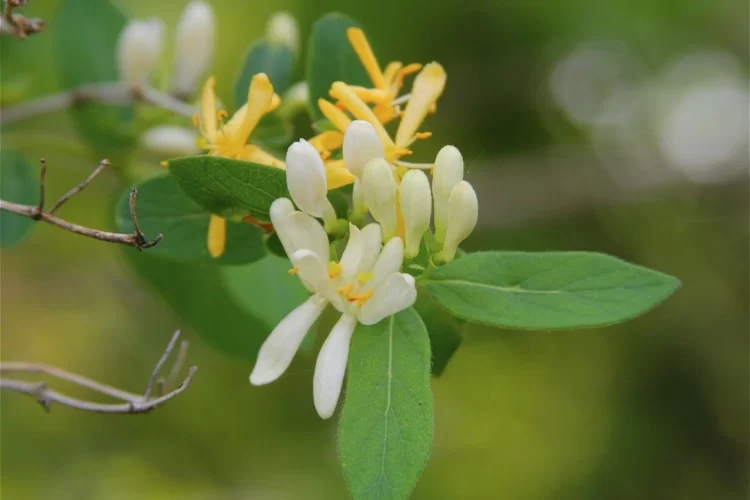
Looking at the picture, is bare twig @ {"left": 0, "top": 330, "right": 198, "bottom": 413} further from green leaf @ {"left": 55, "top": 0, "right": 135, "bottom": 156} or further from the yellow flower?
green leaf @ {"left": 55, "top": 0, "right": 135, "bottom": 156}

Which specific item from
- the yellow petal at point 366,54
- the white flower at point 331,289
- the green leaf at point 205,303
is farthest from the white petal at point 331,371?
the green leaf at point 205,303

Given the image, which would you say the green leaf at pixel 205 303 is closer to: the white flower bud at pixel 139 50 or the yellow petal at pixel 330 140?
the white flower bud at pixel 139 50

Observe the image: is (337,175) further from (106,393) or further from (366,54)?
(106,393)

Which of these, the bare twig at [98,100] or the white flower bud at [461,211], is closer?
the white flower bud at [461,211]

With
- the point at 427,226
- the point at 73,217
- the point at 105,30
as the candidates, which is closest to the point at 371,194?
the point at 427,226

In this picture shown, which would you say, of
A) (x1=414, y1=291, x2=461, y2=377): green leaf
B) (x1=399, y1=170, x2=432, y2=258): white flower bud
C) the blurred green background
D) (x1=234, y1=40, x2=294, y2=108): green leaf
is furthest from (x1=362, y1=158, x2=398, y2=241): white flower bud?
the blurred green background

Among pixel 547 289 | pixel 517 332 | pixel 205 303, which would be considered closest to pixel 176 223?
pixel 547 289

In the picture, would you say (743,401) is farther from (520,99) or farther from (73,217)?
(73,217)
